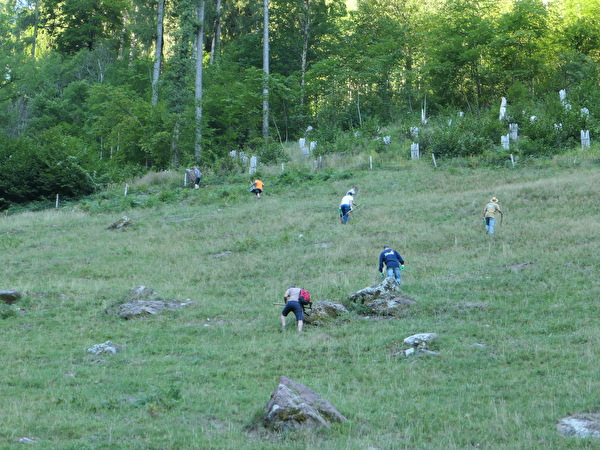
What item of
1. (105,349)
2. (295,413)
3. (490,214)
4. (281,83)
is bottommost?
(105,349)

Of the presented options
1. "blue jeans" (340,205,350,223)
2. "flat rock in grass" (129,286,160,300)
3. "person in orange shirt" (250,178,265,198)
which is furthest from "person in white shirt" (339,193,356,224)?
"flat rock in grass" (129,286,160,300)

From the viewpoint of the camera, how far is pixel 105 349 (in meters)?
13.2

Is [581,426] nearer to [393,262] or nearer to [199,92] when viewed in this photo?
[393,262]

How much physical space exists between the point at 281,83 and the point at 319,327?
128 feet

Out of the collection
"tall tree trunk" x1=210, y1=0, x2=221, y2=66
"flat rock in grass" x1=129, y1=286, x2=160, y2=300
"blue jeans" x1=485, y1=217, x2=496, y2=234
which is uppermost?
"tall tree trunk" x1=210, y1=0, x2=221, y2=66

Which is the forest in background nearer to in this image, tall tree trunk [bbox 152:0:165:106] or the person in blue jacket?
tall tree trunk [bbox 152:0:165:106]

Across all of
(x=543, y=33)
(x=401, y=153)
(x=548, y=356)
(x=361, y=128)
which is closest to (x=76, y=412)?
(x=548, y=356)

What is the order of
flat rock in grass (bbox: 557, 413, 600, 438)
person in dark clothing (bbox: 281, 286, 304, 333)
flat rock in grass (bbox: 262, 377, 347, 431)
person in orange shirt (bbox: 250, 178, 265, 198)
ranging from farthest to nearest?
1. person in orange shirt (bbox: 250, 178, 265, 198)
2. person in dark clothing (bbox: 281, 286, 304, 333)
3. flat rock in grass (bbox: 262, 377, 347, 431)
4. flat rock in grass (bbox: 557, 413, 600, 438)

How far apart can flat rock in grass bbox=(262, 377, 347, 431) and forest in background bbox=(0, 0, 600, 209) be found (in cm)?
3167

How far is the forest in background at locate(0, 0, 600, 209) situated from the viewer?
41.5 meters

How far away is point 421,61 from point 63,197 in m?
32.8

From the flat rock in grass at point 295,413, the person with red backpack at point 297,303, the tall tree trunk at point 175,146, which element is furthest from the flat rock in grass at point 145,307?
the tall tree trunk at point 175,146

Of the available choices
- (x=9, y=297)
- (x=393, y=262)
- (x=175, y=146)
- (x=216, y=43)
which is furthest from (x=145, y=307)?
(x=216, y=43)

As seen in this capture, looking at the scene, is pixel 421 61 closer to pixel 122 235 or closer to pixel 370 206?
pixel 370 206
